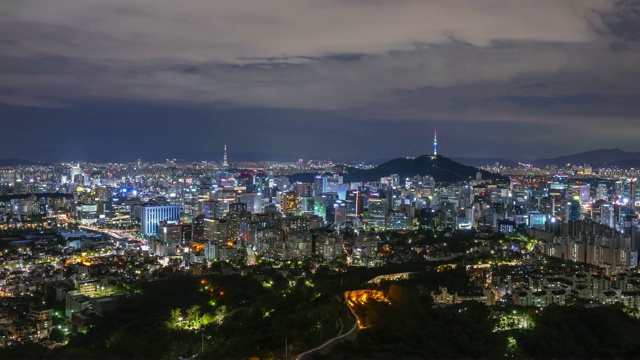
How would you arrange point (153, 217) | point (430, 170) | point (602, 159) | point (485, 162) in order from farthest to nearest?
point (485, 162), point (602, 159), point (430, 170), point (153, 217)

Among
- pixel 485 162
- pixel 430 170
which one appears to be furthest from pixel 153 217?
pixel 485 162

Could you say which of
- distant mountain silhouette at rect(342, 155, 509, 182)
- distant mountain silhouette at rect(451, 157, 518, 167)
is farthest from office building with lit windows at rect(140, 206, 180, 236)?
distant mountain silhouette at rect(451, 157, 518, 167)

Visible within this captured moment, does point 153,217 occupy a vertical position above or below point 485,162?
below

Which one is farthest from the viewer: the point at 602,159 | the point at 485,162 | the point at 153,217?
the point at 485,162

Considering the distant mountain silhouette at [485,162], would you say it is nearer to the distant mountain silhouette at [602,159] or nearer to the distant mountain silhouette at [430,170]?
the distant mountain silhouette at [602,159]

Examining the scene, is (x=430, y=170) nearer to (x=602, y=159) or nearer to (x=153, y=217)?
(x=602, y=159)

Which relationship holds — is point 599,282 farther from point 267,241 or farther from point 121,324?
point 267,241

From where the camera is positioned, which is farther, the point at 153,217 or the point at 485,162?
the point at 485,162

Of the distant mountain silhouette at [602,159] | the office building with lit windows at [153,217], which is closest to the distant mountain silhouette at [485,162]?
the distant mountain silhouette at [602,159]

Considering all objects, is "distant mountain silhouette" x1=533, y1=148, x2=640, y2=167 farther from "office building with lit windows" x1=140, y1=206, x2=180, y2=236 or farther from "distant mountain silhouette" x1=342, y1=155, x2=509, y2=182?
"office building with lit windows" x1=140, y1=206, x2=180, y2=236
